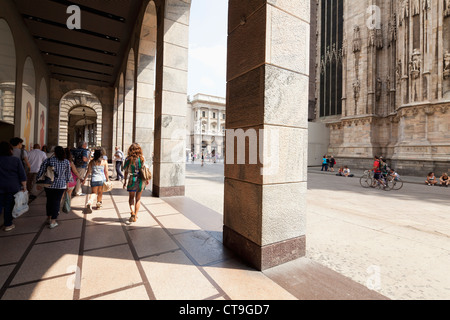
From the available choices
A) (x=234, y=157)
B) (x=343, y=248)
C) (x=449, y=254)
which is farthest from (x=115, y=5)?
(x=449, y=254)

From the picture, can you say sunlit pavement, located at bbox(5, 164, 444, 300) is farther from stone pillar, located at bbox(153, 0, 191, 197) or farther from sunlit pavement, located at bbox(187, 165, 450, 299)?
stone pillar, located at bbox(153, 0, 191, 197)

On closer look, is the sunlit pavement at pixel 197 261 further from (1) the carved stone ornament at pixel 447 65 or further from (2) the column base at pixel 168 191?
(1) the carved stone ornament at pixel 447 65

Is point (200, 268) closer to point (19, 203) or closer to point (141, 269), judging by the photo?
point (141, 269)

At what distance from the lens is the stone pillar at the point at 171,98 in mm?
6590

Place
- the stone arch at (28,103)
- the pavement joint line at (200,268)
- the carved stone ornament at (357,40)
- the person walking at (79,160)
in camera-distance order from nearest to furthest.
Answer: the pavement joint line at (200,268) < the person walking at (79,160) < the stone arch at (28,103) < the carved stone ornament at (357,40)

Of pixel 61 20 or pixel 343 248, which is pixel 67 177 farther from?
pixel 61 20

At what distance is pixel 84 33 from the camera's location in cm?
1032

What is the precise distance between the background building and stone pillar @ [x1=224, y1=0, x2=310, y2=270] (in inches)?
2005

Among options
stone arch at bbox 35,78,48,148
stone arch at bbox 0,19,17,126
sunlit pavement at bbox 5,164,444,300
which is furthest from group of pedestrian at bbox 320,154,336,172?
stone arch at bbox 35,78,48,148

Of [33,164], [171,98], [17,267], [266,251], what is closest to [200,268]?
[266,251]

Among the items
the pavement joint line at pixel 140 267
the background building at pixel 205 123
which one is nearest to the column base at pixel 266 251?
the pavement joint line at pixel 140 267

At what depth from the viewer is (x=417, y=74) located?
15.8 metres

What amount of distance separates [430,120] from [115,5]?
20829 millimetres

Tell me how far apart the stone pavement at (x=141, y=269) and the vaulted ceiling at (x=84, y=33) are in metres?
8.80
